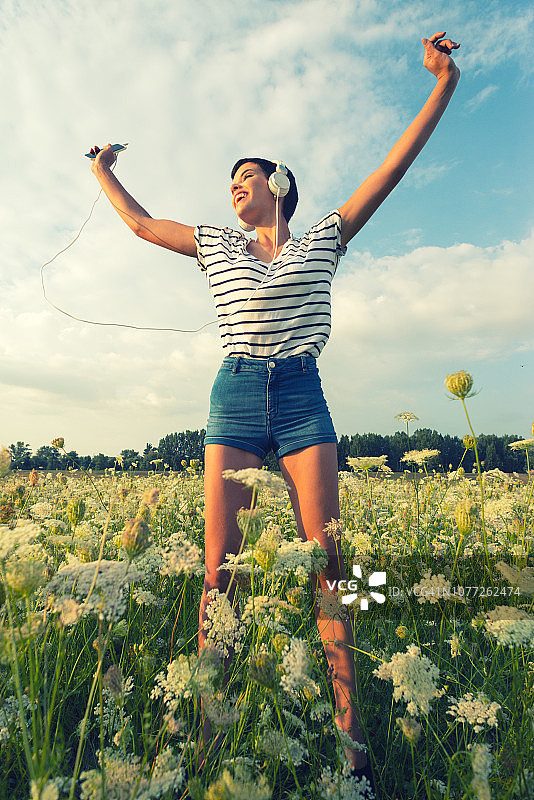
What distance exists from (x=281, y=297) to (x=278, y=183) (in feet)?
2.71

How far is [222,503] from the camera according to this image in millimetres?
2086

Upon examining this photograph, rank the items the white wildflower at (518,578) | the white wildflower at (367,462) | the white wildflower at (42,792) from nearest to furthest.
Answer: the white wildflower at (42,792), the white wildflower at (518,578), the white wildflower at (367,462)

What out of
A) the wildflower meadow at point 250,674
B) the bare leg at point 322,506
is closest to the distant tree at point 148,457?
the wildflower meadow at point 250,674

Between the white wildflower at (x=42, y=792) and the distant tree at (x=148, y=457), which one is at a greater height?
the distant tree at (x=148, y=457)

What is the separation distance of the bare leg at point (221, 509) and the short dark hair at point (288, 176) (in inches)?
67.0

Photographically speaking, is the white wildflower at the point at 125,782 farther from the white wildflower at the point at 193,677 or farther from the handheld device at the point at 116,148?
the handheld device at the point at 116,148

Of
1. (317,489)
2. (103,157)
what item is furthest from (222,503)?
(103,157)

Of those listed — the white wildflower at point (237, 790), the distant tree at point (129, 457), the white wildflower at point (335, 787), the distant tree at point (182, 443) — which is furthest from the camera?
the distant tree at point (182, 443)

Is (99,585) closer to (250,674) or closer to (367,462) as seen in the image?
(250,674)

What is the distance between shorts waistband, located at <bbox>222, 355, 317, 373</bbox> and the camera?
7.29 feet

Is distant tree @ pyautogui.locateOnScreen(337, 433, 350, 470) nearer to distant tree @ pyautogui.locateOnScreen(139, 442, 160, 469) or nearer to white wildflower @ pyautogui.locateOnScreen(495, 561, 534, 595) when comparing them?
white wildflower @ pyautogui.locateOnScreen(495, 561, 534, 595)

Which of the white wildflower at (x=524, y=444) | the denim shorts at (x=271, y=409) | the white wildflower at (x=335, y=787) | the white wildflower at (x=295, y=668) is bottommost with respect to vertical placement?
the white wildflower at (x=335, y=787)

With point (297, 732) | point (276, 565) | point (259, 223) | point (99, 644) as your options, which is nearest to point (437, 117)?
point (259, 223)

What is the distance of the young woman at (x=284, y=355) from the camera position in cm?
208
